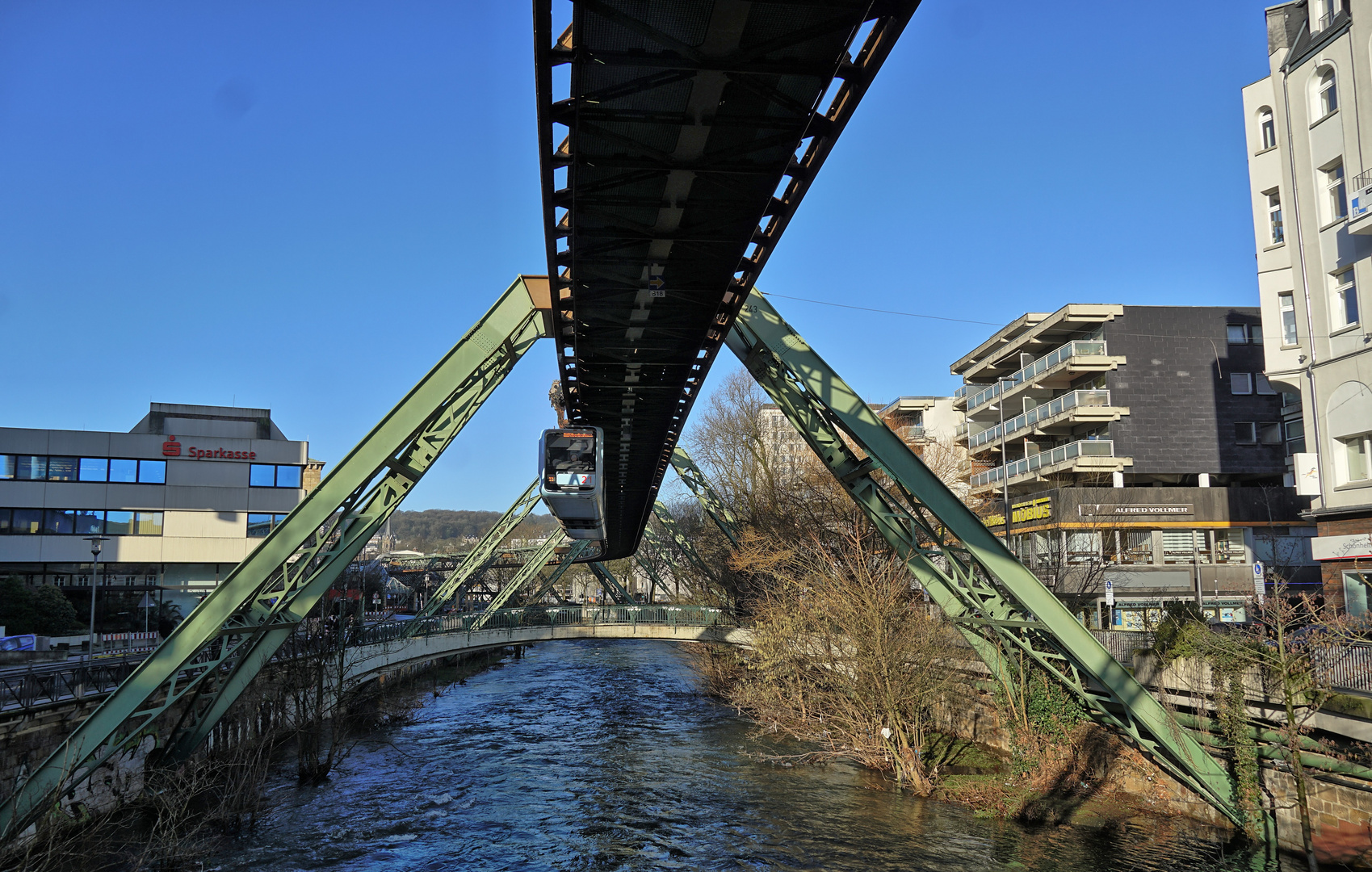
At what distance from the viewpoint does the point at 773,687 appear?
87.5 ft

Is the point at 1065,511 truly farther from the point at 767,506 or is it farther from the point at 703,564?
the point at 703,564

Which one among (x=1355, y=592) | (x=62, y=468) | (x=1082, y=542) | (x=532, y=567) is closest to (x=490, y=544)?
(x=532, y=567)

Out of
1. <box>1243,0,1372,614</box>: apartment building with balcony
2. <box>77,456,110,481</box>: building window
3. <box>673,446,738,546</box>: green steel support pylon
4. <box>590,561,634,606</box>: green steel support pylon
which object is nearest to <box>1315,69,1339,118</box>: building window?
<box>1243,0,1372,614</box>: apartment building with balcony

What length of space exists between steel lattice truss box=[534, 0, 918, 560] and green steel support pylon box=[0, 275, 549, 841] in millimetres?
2296

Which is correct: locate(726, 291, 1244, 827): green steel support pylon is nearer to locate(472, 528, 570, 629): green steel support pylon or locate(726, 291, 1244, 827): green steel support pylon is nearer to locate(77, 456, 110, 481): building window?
locate(472, 528, 570, 629): green steel support pylon

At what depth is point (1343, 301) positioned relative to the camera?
23.8 m

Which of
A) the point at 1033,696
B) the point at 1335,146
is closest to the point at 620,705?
the point at 1033,696

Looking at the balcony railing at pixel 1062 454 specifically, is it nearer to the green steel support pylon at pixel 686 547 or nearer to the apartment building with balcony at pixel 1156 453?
the apartment building with balcony at pixel 1156 453

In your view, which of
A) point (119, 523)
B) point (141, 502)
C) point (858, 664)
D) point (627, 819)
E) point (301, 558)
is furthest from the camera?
point (141, 502)

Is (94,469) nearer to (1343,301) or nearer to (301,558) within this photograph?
(301,558)

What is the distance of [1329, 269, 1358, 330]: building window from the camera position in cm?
2347

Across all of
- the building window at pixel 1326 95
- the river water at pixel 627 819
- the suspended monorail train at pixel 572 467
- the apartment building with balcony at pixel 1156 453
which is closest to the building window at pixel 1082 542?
the apartment building with balcony at pixel 1156 453

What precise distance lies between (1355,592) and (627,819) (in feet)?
64.5

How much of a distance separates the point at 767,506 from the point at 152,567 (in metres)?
36.2
